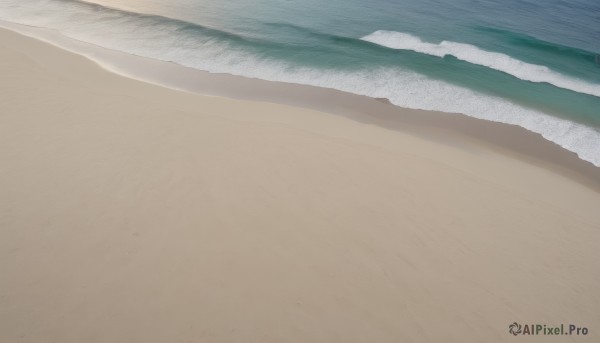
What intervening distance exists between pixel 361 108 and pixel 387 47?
5515 mm

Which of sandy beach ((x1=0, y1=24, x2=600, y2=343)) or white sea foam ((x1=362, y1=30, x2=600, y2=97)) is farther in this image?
white sea foam ((x1=362, y1=30, x2=600, y2=97))

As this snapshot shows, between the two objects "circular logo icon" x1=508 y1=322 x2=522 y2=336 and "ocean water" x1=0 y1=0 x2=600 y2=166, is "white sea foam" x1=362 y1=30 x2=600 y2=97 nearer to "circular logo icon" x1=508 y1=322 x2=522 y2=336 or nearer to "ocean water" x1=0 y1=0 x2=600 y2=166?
"ocean water" x1=0 y1=0 x2=600 y2=166

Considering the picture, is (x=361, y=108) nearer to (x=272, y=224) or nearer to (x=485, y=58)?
(x=272, y=224)

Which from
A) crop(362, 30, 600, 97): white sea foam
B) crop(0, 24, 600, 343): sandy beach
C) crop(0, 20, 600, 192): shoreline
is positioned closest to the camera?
crop(0, 24, 600, 343): sandy beach

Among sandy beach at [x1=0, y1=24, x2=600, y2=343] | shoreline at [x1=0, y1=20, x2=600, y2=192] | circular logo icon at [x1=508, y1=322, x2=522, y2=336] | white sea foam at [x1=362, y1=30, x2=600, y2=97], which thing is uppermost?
white sea foam at [x1=362, y1=30, x2=600, y2=97]

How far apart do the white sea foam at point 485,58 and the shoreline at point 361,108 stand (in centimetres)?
475

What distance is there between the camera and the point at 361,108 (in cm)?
1020

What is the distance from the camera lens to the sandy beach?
16.7ft

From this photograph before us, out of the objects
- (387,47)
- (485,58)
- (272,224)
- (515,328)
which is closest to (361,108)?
(272,224)

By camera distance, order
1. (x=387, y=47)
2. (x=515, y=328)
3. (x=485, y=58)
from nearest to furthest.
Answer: (x=515, y=328) → (x=485, y=58) → (x=387, y=47)

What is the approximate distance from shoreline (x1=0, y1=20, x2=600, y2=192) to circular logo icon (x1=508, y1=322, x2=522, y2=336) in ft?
15.7

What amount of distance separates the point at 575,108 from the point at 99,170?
13.5m

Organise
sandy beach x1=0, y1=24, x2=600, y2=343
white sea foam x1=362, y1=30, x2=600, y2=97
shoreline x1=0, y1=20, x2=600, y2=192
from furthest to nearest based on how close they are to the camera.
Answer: white sea foam x1=362, y1=30, x2=600, y2=97 → shoreline x1=0, y1=20, x2=600, y2=192 → sandy beach x1=0, y1=24, x2=600, y2=343

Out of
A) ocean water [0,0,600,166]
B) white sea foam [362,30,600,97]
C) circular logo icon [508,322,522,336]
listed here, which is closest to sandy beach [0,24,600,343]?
circular logo icon [508,322,522,336]
